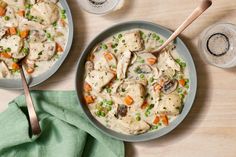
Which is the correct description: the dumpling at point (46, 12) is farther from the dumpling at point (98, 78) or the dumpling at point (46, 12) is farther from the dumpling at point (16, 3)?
the dumpling at point (98, 78)

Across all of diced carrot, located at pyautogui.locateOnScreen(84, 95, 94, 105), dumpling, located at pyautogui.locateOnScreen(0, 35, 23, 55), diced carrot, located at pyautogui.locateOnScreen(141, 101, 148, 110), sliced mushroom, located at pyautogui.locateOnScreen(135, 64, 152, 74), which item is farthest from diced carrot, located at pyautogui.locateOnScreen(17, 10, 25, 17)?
diced carrot, located at pyautogui.locateOnScreen(141, 101, 148, 110)

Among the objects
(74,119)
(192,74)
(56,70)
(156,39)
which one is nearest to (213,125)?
(192,74)

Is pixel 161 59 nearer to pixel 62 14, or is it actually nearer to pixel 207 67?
pixel 207 67

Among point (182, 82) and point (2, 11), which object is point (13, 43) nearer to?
point (2, 11)

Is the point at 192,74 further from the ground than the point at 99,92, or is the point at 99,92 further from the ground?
the point at 192,74

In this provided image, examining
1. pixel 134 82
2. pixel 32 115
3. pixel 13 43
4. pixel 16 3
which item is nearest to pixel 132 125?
pixel 134 82

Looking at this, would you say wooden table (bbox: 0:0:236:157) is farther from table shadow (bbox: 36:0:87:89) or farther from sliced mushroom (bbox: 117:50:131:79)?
sliced mushroom (bbox: 117:50:131:79)

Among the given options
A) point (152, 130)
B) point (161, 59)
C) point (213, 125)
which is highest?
point (161, 59)
